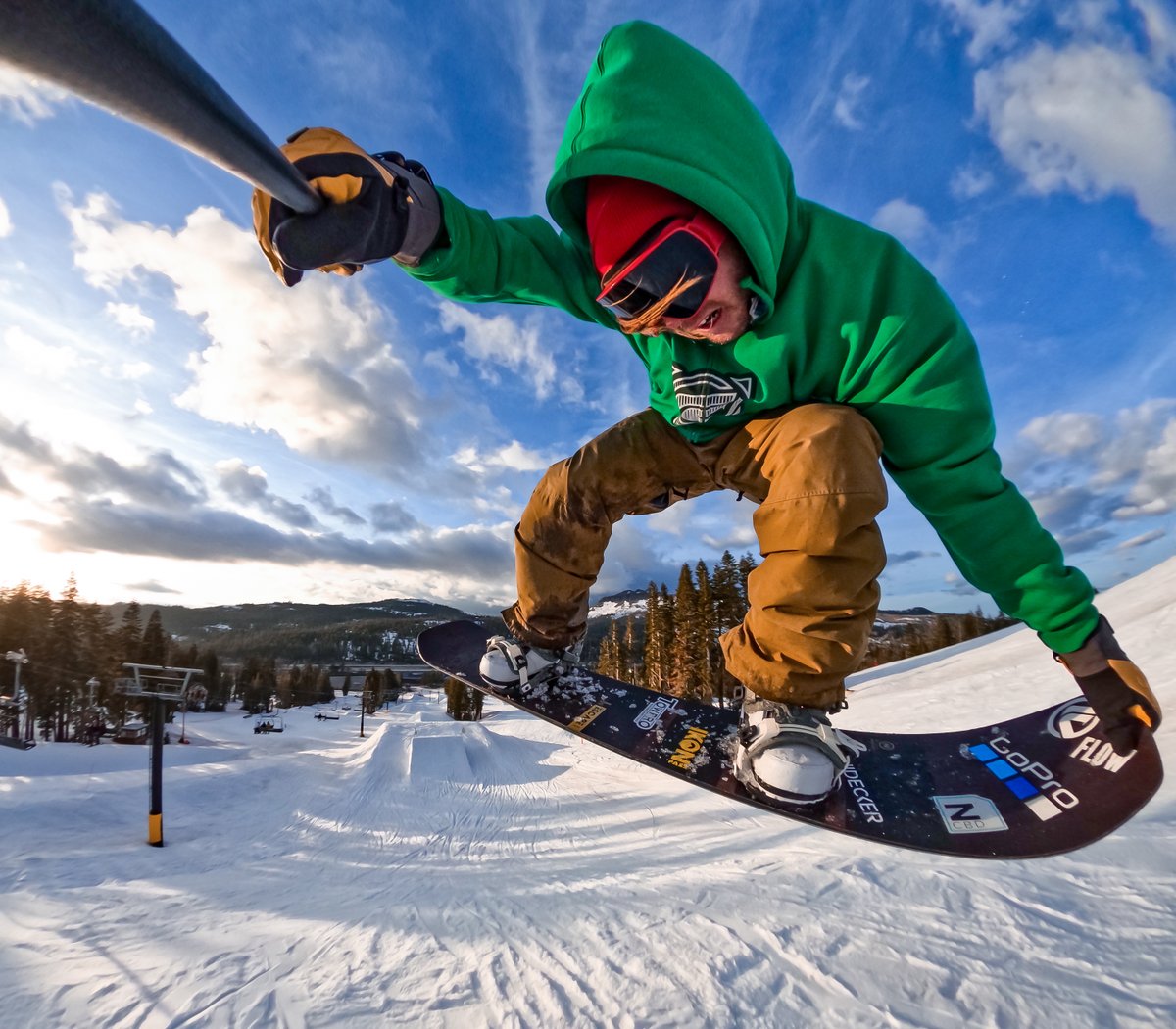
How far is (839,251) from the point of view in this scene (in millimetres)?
1906

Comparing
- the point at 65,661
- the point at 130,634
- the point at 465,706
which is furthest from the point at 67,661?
the point at 465,706

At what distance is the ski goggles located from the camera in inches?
65.6

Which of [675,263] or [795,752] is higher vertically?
[675,263]

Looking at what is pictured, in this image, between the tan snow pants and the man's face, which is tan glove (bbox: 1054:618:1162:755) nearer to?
the tan snow pants

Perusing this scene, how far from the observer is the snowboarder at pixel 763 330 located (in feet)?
5.35

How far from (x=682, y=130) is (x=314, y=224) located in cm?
108

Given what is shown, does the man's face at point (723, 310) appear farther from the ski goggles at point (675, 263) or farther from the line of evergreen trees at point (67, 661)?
the line of evergreen trees at point (67, 661)

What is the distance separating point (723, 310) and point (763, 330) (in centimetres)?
19

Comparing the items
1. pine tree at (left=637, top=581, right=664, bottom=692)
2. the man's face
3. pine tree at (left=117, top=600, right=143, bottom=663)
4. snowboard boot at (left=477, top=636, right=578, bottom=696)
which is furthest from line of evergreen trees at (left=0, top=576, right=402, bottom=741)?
the man's face

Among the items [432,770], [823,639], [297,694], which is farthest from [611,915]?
[297,694]

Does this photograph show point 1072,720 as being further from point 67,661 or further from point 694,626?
point 67,661

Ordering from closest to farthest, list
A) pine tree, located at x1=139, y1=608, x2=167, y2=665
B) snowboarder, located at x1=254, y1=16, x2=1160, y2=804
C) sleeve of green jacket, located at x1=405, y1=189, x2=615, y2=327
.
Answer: snowboarder, located at x1=254, y1=16, x2=1160, y2=804 → sleeve of green jacket, located at x1=405, y1=189, x2=615, y2=327 → pine tree, located at x1=139, y1=608, x2=167, y2=665

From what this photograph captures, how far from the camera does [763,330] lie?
1939mm

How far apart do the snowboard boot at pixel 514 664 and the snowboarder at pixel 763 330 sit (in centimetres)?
130
